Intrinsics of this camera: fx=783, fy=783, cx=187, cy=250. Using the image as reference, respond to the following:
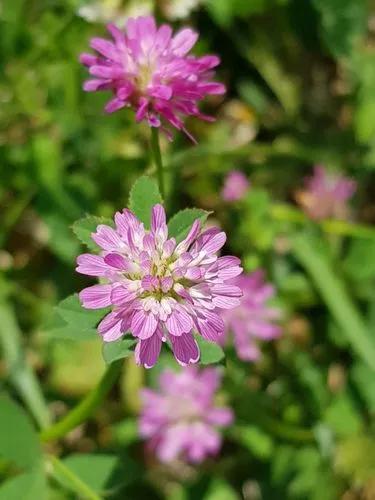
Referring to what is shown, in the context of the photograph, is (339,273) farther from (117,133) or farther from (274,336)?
(117,133)

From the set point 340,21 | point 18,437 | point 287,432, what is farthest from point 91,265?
point 340,21

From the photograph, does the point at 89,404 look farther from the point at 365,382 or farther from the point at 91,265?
the point at 365,382

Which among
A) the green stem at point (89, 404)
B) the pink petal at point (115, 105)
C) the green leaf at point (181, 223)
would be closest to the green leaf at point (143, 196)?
the green leaf at point (181, 223)

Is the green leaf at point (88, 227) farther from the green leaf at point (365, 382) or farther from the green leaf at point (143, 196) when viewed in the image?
the green leaf at point (365, 382)

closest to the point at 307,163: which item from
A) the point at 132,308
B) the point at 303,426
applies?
the point at 303,426

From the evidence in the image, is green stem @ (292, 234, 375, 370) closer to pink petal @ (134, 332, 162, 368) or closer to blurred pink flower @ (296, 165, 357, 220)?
blurred pink flower @ (296, 165, 357, 220)

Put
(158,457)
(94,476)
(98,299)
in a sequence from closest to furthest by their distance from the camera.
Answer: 1. (98,299)
2. (94,476)
3. (158,457)

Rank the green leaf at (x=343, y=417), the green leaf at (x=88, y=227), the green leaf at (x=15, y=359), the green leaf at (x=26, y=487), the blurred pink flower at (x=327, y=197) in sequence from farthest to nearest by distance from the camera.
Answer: the blurred pink flower at (x=327, y=197)
the green leaf at (x=343, y=417)
the green leaf at (x=15, y=359)
the green leaf at (x=26, y=487)
the green leaf at (x=88, y=227)
